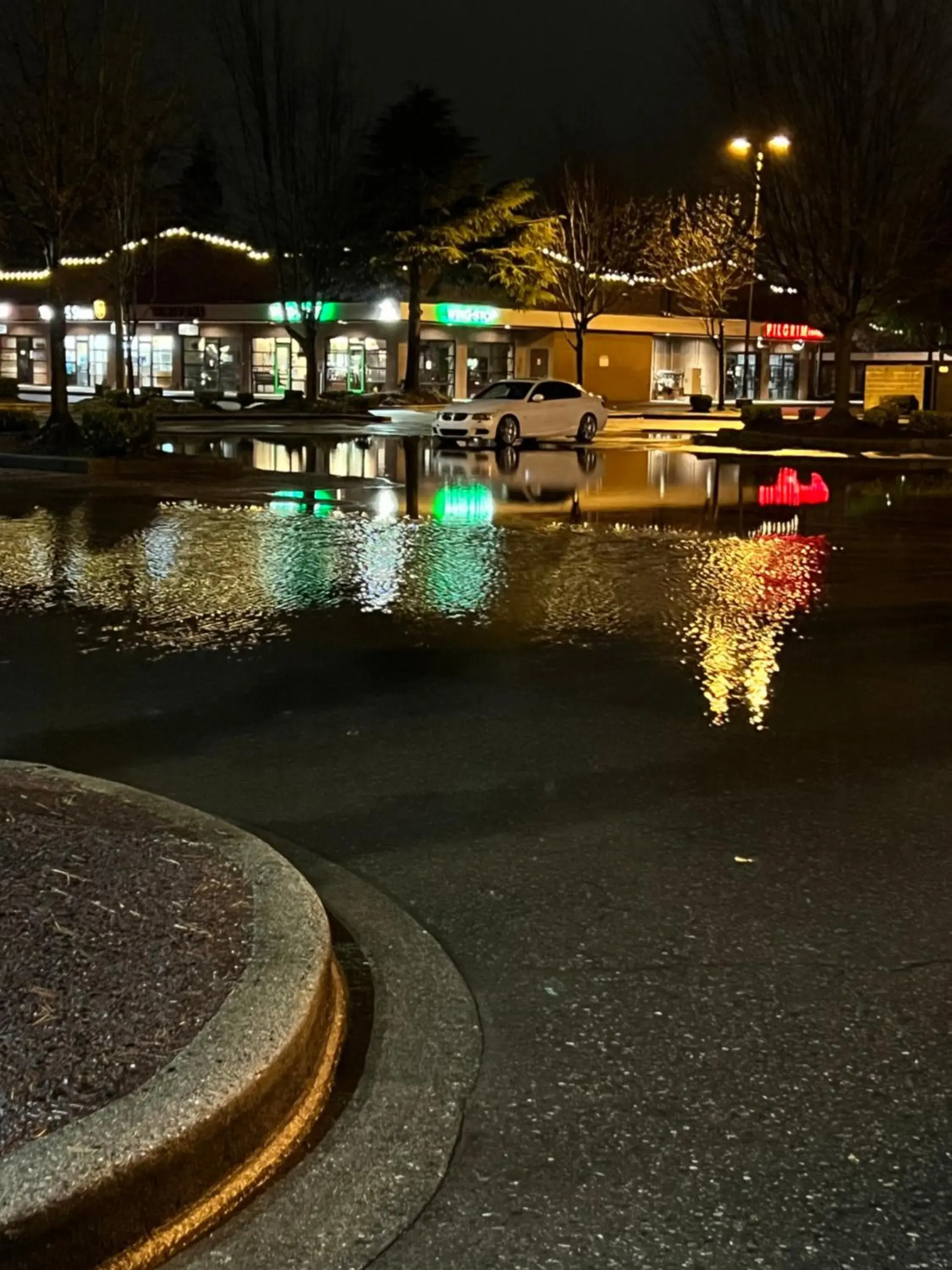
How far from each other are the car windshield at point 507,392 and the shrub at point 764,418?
286 inches

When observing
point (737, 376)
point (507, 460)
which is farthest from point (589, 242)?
point (507, 460)

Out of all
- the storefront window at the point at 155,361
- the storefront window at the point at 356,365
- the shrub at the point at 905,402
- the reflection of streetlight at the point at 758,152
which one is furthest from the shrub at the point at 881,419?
the storefront window at the point at 155,361

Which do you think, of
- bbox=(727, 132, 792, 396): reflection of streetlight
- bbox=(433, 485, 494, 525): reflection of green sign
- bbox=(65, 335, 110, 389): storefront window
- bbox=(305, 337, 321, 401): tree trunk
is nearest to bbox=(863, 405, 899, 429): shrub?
bbox=(727, 132, 792, 396): reflection of streetlight

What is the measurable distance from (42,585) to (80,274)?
54.8 meters

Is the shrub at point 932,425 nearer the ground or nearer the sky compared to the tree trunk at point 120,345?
nearer the ground

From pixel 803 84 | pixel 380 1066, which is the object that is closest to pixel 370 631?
pixel 380 1066

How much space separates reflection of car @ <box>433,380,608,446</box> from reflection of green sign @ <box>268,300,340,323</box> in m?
19.7

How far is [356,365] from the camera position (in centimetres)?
5956

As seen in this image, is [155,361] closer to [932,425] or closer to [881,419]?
[881,419]

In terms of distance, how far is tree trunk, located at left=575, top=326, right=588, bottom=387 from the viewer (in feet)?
186

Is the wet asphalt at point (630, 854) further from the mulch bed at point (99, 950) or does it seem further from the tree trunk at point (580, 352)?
the tree trunk at point (580, 352)

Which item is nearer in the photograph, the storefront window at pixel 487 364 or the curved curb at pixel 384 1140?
the curved curb at pixel 384 1140

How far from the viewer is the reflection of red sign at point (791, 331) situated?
6612 centimetres

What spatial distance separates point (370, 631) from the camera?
10344mm
